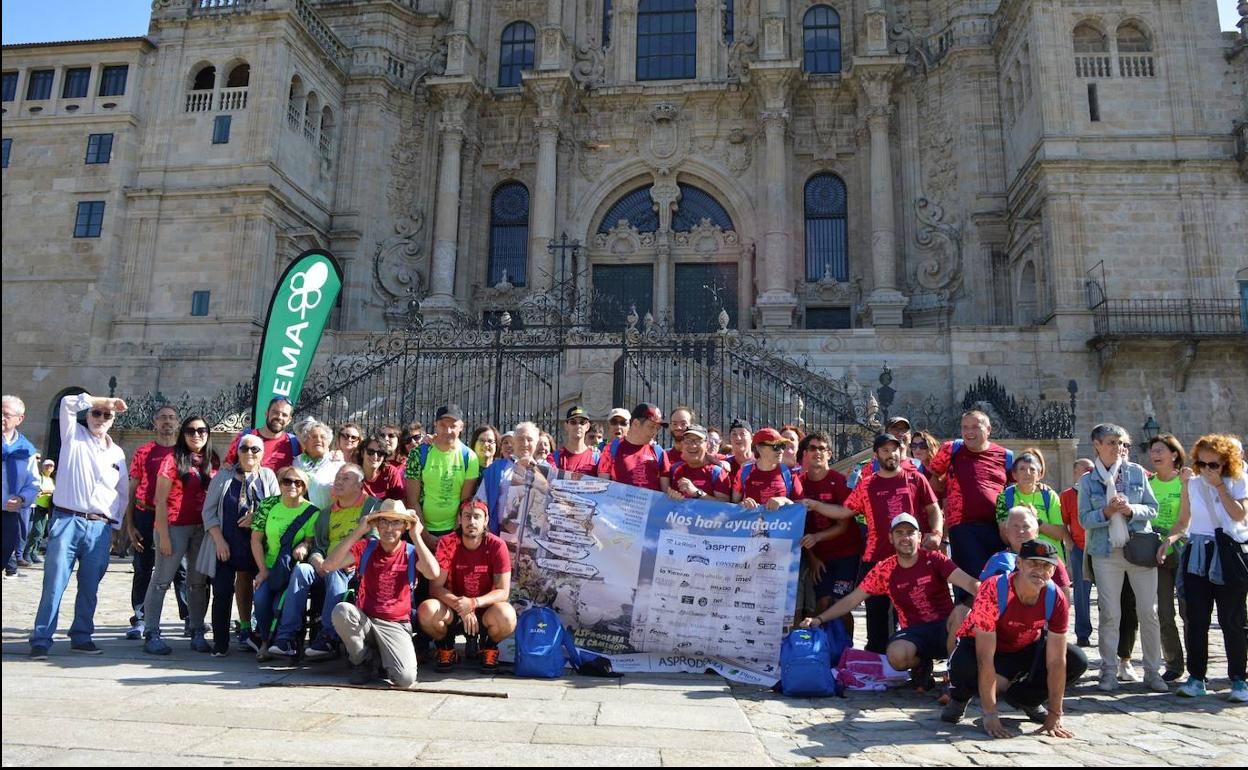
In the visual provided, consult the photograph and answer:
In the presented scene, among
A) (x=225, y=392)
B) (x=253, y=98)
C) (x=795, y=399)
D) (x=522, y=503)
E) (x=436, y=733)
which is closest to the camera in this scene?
(x=436, y=733)

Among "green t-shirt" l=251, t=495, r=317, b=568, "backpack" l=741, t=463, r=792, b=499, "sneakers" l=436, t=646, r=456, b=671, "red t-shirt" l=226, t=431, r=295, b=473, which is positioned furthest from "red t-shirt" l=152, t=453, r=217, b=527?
"backpack" l=741, t=463, r=792, b=499

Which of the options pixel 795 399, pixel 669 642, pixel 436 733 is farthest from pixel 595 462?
pixel 795 399

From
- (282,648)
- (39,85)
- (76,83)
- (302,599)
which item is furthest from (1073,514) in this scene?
(39,85)

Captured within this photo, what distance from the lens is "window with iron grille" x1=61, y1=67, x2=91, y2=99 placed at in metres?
25.4

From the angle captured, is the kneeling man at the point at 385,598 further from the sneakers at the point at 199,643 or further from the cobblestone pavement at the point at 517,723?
the sneakers at the point at 199,643

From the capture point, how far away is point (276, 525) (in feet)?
24.6

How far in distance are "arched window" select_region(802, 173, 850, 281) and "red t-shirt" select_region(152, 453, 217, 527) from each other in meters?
22.9

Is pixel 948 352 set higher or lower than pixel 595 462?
higher

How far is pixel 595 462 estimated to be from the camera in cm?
832

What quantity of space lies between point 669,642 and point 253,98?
22794 millimetres

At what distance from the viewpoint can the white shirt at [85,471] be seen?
7645 mm

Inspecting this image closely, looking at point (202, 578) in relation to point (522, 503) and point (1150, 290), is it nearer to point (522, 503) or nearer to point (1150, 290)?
point (522, 503)

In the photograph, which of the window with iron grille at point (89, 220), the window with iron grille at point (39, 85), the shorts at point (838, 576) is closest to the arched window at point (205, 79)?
the window with iron grille at point (39, 85)

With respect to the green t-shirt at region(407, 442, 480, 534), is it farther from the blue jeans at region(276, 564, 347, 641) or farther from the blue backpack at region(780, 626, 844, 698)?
the blue backpack at region(780, 626, 844, 698)
